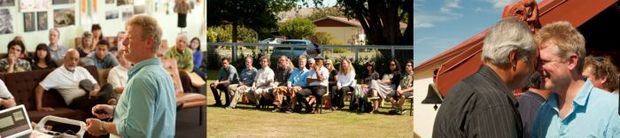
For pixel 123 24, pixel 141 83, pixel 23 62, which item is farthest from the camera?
pixel 123 24

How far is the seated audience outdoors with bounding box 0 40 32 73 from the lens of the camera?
14.4 ft

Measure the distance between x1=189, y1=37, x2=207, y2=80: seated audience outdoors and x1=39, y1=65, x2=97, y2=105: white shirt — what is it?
75 cm

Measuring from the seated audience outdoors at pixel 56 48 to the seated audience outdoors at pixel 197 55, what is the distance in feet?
3.12

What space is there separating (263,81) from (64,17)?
149 cm

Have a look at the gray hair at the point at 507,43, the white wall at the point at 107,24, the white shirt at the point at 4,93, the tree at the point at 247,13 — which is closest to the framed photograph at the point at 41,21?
the white wall at the point at 107,24

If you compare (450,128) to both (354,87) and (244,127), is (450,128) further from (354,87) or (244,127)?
(244,127)

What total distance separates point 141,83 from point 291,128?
286 cm

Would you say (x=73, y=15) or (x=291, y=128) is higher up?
(x=73, y=15)

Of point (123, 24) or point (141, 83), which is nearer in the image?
point (141, 83)

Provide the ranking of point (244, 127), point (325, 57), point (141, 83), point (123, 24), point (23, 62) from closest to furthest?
point (141, 83) → point (23, 62) → point (123, 24) → point (325, 57) → point (244, 127)

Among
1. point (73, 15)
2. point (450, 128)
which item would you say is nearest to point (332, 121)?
point (73, 15)

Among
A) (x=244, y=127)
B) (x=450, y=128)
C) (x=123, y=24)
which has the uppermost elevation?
(x=123, y=24)

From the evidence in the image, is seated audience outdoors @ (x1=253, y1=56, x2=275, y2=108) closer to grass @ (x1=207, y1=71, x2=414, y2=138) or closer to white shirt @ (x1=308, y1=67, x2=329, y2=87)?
grass @ (x1=207, y1=71, x2=414, y2=138)

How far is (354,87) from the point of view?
5156 mm
